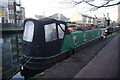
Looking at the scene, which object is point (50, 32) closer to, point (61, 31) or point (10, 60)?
point (61, 31)

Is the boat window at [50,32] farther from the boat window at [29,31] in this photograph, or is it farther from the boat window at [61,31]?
the boat window at [29,31]

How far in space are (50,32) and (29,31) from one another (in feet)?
3.16

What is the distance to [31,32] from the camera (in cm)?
774

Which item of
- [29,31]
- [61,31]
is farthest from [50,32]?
[29,31]

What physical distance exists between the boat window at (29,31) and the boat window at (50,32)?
65cm

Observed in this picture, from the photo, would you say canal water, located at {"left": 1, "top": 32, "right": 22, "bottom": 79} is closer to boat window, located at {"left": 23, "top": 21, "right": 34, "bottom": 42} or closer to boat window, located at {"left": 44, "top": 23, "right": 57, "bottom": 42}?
boat window, located at {"left": 23, "top": 21, "right": 34, "bottom": 42}

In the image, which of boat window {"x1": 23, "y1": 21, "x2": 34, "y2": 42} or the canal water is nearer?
boat window {"x1": 23, "y1": 21, "x2": 34, "y2": 42}

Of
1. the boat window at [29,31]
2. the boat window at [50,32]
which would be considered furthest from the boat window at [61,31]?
the boat window at [29,31]

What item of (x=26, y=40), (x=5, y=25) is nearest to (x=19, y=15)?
(x=5, y=25)

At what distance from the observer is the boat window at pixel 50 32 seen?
24.8 feet

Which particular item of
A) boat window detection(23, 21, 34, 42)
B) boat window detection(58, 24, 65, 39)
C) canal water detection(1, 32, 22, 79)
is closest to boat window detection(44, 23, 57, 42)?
boat window detection(58, 24, 65, 39)

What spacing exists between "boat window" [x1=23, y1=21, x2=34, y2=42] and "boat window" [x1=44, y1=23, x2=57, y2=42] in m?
0.65

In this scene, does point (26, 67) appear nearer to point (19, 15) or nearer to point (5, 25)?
point (5, 25)

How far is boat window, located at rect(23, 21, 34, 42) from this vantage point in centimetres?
770
